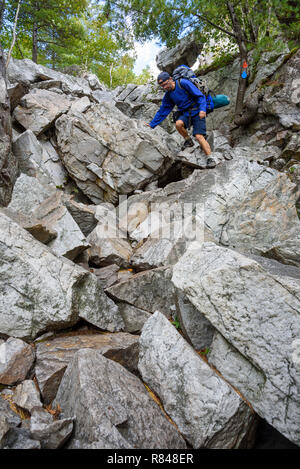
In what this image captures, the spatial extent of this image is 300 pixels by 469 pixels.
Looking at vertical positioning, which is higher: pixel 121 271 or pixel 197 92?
pixel 197 92

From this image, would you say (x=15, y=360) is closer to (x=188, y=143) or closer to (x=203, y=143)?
(x=203, y=143)

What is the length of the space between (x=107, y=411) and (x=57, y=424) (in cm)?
73

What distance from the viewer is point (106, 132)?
1328cm

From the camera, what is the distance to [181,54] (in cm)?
2230

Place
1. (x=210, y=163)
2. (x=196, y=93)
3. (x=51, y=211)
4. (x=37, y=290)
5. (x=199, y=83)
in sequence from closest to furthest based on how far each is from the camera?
(x=37, y=290) < (x=51, y=211) < (x=196, y=93) < (x=199, y=83) < (x=210, y=163)

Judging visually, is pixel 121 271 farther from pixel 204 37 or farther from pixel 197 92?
pixel 204 37

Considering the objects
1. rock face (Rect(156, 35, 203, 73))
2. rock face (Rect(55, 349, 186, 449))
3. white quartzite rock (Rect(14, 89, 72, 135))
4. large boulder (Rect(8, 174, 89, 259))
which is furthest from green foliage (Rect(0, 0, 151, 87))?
rock face (Rect(55, 349, 186, 449))

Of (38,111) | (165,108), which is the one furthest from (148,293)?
(38,111)

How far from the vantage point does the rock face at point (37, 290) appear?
577 cm

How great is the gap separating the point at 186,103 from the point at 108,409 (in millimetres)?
11727

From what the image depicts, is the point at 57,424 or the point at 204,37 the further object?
the point at 204,37
